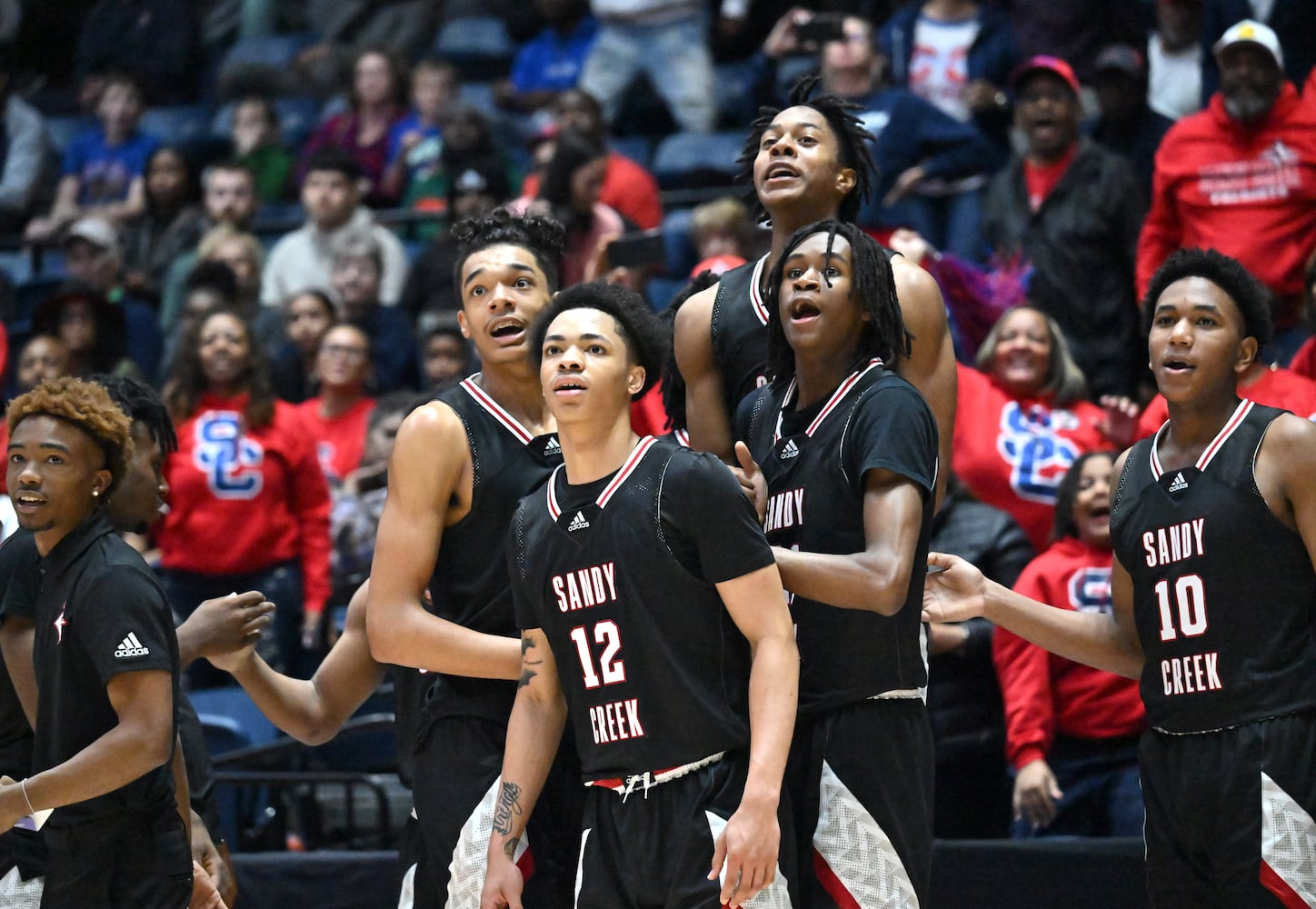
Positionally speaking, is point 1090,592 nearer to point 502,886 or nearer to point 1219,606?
point 1219,606

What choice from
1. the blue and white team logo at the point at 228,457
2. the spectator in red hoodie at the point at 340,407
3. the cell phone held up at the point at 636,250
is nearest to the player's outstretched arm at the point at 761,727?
the cell phone held up at the point at 636,250

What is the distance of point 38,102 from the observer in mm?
12828

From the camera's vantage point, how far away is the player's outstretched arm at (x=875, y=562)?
3703 mm

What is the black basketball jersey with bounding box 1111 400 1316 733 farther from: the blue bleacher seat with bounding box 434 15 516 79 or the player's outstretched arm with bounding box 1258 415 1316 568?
the blue bleacher seat with bounding box 434 15 516 79

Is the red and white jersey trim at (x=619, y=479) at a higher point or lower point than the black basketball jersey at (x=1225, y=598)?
higher

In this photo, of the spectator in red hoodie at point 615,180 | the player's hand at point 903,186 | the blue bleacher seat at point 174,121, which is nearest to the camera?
the player's hand at point 903,186

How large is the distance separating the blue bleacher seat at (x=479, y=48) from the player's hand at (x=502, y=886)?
8.68 m

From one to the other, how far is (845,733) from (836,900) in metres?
0.35

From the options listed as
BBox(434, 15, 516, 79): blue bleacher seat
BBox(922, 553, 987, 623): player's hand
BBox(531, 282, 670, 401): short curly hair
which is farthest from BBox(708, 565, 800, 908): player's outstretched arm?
BBox(434, 15, 516, 79): blue bleacher seat

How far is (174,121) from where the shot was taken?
1199 cm

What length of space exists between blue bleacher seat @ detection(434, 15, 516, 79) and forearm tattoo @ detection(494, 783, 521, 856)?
8.61 m

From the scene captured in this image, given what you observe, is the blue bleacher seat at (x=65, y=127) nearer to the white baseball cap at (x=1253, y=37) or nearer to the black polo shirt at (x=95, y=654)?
the white baseball cap at (x=1253, y=37)

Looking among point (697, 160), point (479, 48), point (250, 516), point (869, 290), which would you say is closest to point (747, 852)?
point (869, 290)

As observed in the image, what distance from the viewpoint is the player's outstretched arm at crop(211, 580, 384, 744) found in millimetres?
4746
